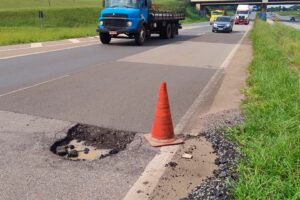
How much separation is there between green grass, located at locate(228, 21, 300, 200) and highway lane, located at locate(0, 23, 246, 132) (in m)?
1.40

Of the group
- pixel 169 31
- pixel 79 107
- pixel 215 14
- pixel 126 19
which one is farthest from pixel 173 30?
pixel 215 14

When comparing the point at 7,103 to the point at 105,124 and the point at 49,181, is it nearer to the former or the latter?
the point at 105,124

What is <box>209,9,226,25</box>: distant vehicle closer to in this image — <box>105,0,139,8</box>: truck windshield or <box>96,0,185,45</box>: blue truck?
<box>96,0,185,45</box>: blue truck

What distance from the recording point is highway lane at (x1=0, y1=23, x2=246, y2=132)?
6.78 m

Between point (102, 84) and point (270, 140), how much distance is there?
528cm

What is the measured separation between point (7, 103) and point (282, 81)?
19.6 ft

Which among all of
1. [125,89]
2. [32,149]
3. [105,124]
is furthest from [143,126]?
[125,89]

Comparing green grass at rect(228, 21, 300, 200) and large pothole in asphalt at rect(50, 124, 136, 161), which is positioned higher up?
green grass at rect(228, 21, 300, 200)

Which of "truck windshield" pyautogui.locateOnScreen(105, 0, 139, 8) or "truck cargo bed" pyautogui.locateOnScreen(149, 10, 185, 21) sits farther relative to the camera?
"truck cargo bed" pyautogui.locateOnScreen(149, 10, 185, 21)

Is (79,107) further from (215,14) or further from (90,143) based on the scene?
(215,14)

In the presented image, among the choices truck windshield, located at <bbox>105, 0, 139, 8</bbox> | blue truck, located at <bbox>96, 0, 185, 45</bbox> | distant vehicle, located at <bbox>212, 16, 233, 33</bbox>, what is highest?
truck windshield, located at <bbox>105, 0, 139, 8</bbox>

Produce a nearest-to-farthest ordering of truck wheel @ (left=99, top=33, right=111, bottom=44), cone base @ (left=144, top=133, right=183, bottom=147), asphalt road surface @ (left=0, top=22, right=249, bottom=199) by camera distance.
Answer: asphalt road surface @ (left=0, top=22, right=249, bottom=199)
cone base @ (left=144, top=133, right=183, bottom=147)
truck wheel @ (left=99, top=33, right=111, bottom=44)

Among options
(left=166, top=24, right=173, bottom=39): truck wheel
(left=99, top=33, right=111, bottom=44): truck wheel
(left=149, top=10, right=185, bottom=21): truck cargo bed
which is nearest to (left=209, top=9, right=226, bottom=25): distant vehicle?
(left=149, top=10, right=185, bottom=21): truck cargo bed

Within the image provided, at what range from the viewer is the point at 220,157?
15.8 feet
